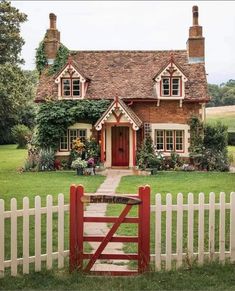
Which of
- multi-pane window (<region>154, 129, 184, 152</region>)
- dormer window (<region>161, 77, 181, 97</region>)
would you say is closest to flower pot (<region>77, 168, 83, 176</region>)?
multi-pane window (<region>154, 129, 184, 152</region>)

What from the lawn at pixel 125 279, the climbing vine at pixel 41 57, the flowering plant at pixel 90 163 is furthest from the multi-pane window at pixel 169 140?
the climbing vine at pixel 41 57

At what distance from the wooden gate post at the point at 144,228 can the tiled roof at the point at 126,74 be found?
740 inches

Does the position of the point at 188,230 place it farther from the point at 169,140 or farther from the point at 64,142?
the point at 64,142

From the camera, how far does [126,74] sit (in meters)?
27.7

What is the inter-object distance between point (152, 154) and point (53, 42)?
955 centimetres

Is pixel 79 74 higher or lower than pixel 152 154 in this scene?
higher

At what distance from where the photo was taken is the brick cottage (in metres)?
25.4

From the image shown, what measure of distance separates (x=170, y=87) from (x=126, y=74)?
3.40 m

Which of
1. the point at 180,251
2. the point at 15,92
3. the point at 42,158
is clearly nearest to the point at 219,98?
the point at 15,92

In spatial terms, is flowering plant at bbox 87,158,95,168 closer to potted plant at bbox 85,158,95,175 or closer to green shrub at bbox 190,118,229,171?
potted plant at bbox 85,158,95,175

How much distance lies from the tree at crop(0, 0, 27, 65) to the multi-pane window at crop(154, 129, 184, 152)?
58.7 ft

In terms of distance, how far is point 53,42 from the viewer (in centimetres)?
2808

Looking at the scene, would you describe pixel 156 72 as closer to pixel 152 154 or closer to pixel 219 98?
pixel 152 154

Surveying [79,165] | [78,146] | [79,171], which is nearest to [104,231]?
[79,171]
